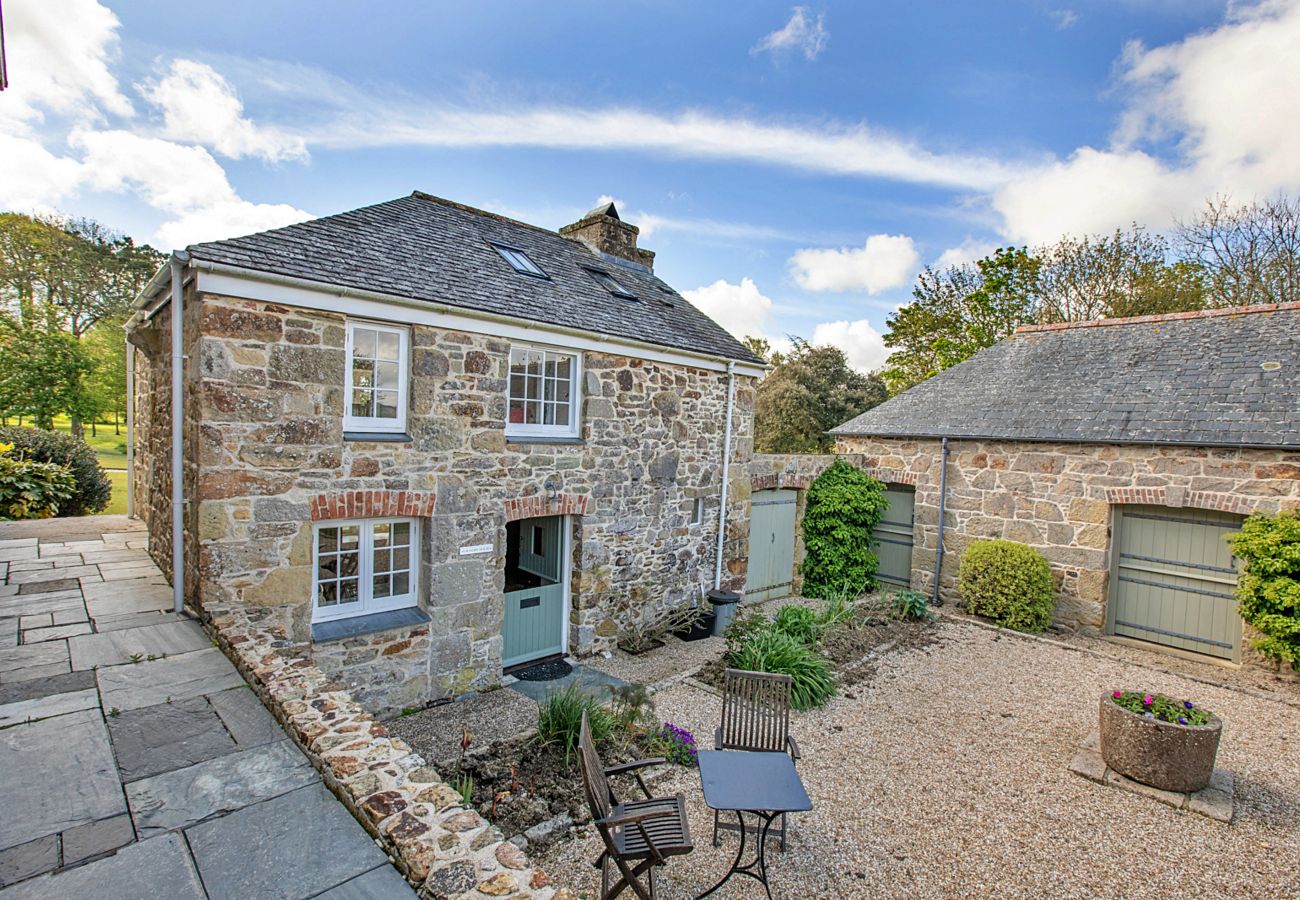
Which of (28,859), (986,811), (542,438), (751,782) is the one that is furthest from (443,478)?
(986,811)

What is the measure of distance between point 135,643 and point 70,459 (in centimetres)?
1282

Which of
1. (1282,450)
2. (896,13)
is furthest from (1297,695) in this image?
Answer: (896,13)

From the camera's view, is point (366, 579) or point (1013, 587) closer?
point (366, 579)

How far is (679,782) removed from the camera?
5.31 m

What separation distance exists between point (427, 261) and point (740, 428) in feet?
19.5

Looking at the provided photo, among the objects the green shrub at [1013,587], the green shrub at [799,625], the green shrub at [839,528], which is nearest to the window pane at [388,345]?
the green shrub at [799,625]

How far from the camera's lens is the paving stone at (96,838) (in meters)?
2.60

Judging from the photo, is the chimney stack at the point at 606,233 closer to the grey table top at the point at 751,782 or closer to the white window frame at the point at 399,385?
the white window frame at the point at 399,385

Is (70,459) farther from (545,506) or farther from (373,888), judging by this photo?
(373,888)

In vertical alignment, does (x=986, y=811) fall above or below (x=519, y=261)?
below

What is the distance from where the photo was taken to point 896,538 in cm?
1245

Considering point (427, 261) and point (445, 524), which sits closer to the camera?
point (445, 524)

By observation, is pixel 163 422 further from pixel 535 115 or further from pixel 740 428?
pixel 740 428

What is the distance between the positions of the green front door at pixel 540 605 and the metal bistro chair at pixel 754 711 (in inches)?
145
